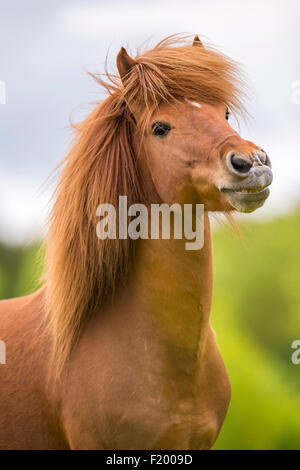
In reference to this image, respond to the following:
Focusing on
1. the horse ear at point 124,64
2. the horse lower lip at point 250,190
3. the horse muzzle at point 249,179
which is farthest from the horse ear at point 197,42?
the horse lower lip at point 250,190

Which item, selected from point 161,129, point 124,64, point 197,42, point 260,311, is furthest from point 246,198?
point 260,311

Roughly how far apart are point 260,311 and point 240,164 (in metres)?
18.8

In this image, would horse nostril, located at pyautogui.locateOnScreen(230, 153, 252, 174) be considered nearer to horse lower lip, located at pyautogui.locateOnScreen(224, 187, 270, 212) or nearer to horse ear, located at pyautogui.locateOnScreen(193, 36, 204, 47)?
horse lower lip, located at pyautogui.locateOnScreen(224, 187, 270, 212)

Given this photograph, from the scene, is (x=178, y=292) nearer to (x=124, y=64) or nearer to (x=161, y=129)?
(x=161, y=129)

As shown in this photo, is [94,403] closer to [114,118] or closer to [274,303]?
[114,118]

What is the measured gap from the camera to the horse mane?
2.82 meters

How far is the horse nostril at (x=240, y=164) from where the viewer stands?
2.46 meters

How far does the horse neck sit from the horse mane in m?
0.17

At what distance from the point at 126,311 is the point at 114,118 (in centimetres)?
98

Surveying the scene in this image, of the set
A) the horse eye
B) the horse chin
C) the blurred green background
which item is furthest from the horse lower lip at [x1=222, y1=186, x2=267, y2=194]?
the blurred green background

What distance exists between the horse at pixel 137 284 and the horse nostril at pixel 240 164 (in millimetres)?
94

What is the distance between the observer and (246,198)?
8.25 feet

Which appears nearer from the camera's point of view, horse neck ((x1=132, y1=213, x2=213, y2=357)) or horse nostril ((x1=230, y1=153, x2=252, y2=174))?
horse nostril ((x1=230, y1=153, x2=252, y2=174))
